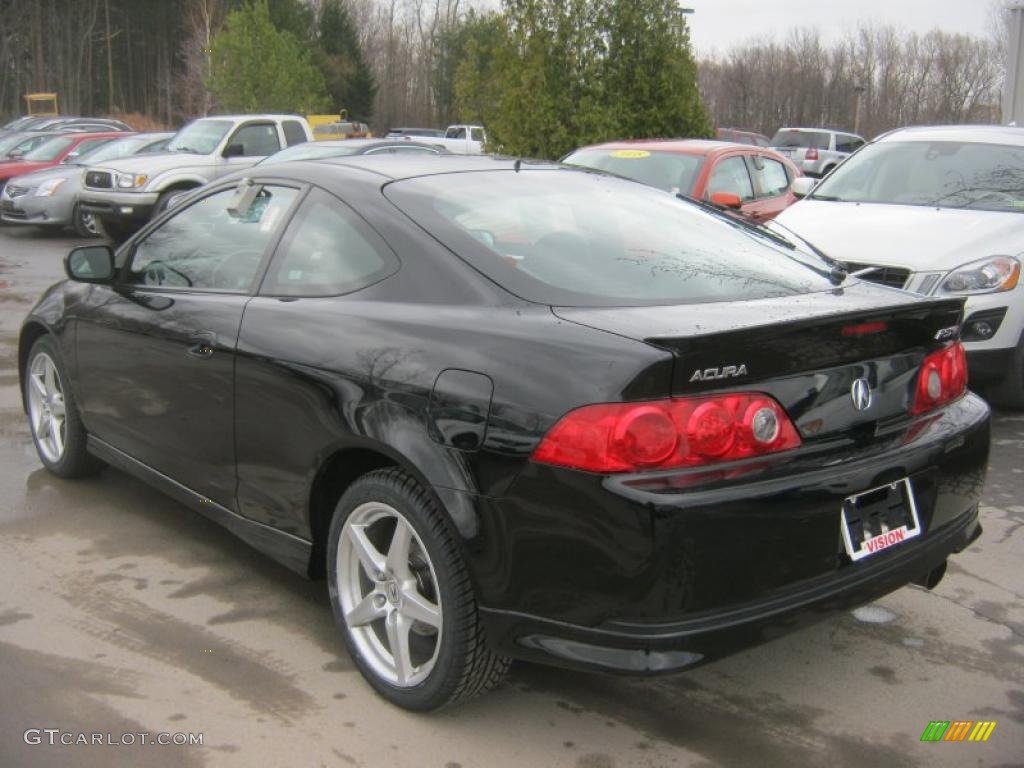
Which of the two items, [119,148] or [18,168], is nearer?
[119,148]

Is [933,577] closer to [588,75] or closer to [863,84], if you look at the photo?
[588,75]

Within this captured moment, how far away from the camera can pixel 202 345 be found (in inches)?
147

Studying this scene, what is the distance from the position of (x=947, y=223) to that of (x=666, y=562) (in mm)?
4601

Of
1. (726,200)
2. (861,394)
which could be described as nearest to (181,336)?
(861,394)

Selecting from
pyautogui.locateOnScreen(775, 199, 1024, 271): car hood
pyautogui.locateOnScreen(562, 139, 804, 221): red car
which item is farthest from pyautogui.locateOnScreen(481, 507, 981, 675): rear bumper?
pyautogui.locateOnScreen(562, 139, 804, 221): red car

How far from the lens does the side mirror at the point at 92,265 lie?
14.5ft

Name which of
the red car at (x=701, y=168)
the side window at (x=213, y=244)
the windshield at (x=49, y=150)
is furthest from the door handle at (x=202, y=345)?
the windshield at (x=49, y=150)

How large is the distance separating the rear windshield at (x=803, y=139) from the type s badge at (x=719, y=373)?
101 ft

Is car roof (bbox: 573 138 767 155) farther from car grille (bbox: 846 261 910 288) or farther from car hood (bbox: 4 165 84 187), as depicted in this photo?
car hood (bbox: 4 165 84 187)

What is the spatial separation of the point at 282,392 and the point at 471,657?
1.05m

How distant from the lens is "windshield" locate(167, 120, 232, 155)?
1568 centimetres

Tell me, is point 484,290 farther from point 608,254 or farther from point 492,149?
point 492,149

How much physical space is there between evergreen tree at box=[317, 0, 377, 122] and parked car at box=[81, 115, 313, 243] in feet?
133

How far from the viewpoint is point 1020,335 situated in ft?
19.6
